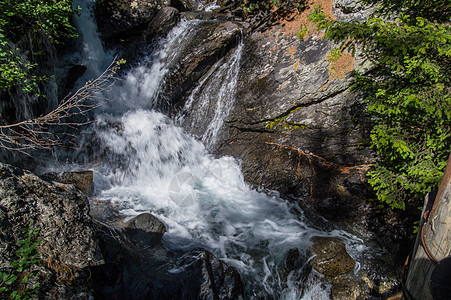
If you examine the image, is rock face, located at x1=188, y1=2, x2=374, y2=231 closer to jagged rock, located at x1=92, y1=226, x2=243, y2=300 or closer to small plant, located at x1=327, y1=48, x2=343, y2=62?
small plant, located at x1=327, y1=48, x2=343, y2=62

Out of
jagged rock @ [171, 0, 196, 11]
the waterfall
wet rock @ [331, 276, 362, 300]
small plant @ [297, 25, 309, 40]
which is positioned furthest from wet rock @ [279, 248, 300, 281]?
jagged rock @ [171, 0, 196, 11]

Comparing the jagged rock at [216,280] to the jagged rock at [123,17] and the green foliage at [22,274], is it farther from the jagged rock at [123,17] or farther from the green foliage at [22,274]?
the jagged rock at [123,17]

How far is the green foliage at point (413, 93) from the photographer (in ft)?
12.2

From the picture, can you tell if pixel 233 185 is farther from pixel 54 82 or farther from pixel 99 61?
pixel 99 61

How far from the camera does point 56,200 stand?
305cm

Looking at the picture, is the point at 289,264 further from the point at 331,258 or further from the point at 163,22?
the point at 163,22

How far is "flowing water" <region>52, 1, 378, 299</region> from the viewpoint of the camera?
5.36 meters

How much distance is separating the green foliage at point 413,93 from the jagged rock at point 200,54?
5.45 meters

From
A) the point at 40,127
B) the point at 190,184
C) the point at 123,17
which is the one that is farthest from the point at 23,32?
the point at 190,184

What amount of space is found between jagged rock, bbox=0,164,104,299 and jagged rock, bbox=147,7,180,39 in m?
8.87

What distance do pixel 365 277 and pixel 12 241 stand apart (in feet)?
18.0

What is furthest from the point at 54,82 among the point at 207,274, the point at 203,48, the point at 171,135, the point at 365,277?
the point at 365,277

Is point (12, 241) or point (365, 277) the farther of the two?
point (365, 277)

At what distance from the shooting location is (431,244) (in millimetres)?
1901
